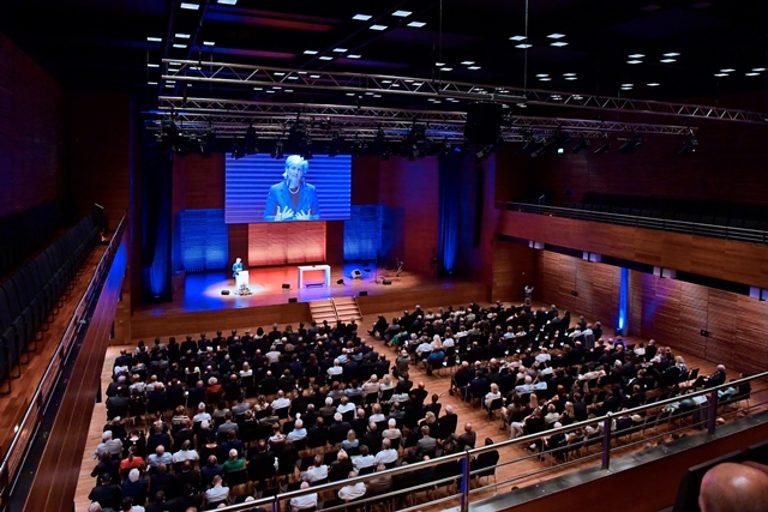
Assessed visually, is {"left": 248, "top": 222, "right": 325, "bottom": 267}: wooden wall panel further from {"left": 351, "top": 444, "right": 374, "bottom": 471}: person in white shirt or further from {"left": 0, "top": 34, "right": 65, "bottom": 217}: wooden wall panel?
{"left": 351, "top": 444, "right": 374, "bottom": 471}: person in white shirt

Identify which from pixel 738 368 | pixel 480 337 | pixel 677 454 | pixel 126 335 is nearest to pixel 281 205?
pixel 126 335

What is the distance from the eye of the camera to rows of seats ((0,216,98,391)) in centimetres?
643

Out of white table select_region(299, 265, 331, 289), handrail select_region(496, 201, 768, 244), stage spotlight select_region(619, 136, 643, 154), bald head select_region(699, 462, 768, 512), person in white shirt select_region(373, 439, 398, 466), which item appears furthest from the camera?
white table select_region(299, 265, 331, 289)

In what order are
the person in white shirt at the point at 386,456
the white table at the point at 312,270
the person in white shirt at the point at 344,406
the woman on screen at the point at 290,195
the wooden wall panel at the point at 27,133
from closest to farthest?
1. the person in white shirt at the point at 386,456
2. the wooden wall panel at the point at 27,133
3. the person in white shirt at the point at 344,406
4. the white table at the point at 312,270
5. the woman on screen at the point at 290,195

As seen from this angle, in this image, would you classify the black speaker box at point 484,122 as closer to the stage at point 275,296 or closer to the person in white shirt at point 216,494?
the person in white shirt at point 216,494

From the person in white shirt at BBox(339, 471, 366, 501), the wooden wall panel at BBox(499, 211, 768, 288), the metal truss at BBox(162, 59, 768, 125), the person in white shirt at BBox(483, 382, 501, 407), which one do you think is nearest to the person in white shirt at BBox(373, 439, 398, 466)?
the person in white shirt at BBox(339, 471, 366, 501)

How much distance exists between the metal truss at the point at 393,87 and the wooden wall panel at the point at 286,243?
34.1ft

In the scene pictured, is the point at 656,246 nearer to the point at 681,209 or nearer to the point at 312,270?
the point at 681,209

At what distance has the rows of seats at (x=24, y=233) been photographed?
1052cm

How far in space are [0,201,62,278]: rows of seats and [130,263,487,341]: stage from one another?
18.3 feet

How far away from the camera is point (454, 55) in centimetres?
1456

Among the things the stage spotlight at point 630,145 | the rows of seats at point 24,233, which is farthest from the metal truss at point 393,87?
the rows of seats at point 24,233

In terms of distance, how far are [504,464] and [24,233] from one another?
36.6ft

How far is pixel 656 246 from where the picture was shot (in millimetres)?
17875
